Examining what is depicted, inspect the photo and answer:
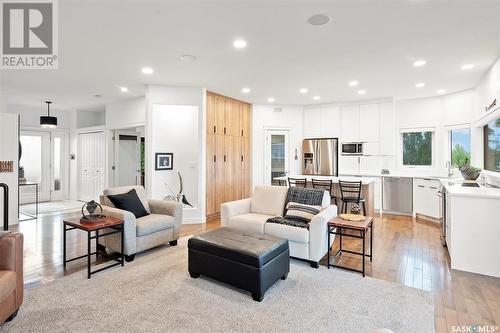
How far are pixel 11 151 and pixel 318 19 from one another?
6.13 m

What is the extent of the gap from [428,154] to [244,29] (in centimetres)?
572

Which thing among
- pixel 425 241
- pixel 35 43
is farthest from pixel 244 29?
pixel 425 241

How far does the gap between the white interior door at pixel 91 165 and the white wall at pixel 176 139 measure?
114 inches

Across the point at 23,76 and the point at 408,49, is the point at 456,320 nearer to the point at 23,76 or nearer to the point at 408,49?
the point at 408,49

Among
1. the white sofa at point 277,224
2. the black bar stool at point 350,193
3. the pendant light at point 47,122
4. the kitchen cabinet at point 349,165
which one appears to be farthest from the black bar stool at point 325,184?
the pendant light at point 47,122

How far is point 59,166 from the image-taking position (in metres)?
8.44

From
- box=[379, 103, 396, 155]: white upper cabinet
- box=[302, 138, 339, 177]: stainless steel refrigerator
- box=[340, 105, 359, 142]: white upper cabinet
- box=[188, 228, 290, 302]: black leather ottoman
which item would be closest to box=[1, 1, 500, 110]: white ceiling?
box=[379, 103, 396, 155]: white upper cabinet

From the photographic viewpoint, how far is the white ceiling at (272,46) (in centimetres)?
271

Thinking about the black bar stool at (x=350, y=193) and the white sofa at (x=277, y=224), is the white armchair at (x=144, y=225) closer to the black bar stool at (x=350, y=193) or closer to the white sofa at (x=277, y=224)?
the white sofa at (x=277, y=224)

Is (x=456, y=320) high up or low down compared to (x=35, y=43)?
down

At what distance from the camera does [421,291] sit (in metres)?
2.71

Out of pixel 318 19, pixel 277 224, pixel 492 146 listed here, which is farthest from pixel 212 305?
pixel 492 146

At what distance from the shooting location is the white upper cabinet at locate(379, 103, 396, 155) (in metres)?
6.64

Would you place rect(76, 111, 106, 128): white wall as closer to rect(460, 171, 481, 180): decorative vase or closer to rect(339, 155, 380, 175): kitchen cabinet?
rect(339, 155, 380, 175): kitchen cabinet
